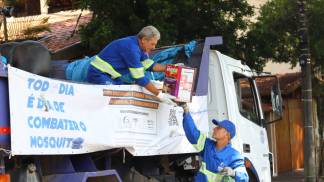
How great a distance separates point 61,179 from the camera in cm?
499

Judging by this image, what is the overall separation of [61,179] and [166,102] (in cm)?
147

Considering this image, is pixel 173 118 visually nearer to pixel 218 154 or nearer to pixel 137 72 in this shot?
pixel 137 72

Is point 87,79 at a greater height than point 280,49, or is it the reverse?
point 280,49

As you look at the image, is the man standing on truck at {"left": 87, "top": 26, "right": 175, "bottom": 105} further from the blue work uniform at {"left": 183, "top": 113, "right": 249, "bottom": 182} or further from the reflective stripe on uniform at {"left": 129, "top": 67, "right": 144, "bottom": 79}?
the blue work uniform at {"left": 183, "top": 113, "right": 249, "bottom": 182}

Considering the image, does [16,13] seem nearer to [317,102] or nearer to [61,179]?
[317,102]

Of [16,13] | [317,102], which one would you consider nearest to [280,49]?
[317,102]

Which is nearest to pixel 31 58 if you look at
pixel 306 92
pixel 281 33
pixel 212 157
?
pixel 212 157

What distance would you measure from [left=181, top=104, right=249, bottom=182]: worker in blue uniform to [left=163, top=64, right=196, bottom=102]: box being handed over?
0.82ft

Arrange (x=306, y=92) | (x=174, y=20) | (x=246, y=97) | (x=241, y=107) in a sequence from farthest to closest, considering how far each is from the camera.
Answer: (x=306, y=92) < (x=174, y=20) < (x=246, y=97) < (x=241, y=107)

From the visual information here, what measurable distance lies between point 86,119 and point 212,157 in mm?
1323

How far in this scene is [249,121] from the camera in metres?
7.90

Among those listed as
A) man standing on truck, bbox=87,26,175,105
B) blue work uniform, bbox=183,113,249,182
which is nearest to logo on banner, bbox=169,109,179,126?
man standing on truck, bbox=87,26,175,105

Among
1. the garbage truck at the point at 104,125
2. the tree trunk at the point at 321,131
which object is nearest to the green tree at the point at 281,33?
the tree trunk at the point at 321,131

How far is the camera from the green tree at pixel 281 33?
547 inches
